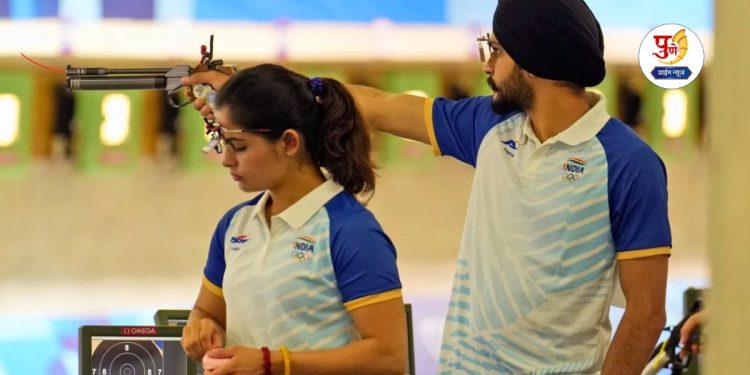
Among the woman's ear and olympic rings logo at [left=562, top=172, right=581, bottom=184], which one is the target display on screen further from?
olympic rings logo at [left=562, top=172, right=581, bottom=184]

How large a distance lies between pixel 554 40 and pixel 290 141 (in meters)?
0.50

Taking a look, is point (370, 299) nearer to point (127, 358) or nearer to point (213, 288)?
point (213, 288)

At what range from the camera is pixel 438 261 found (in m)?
4.14

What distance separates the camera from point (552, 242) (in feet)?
6.13

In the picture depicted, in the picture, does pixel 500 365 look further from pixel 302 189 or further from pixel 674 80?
pixel 674 80

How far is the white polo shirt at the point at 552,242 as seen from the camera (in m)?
1.84

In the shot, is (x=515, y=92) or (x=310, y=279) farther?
(x=515, y=92)

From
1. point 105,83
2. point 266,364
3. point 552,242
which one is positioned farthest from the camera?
point 105,83

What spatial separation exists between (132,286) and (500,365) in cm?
243

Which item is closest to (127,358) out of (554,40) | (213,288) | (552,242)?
(213,288)

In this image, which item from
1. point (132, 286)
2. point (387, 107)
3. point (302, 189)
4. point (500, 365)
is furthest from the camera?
point (132, 286)

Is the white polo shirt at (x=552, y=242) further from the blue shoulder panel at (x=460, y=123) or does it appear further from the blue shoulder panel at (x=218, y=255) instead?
the blue shoulder panel at (x=218, y=255)

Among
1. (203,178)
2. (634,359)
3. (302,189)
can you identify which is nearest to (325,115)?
(302,189)

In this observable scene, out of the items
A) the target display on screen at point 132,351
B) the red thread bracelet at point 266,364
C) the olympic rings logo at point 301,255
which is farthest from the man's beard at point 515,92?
the target display on screen at point 132,351
